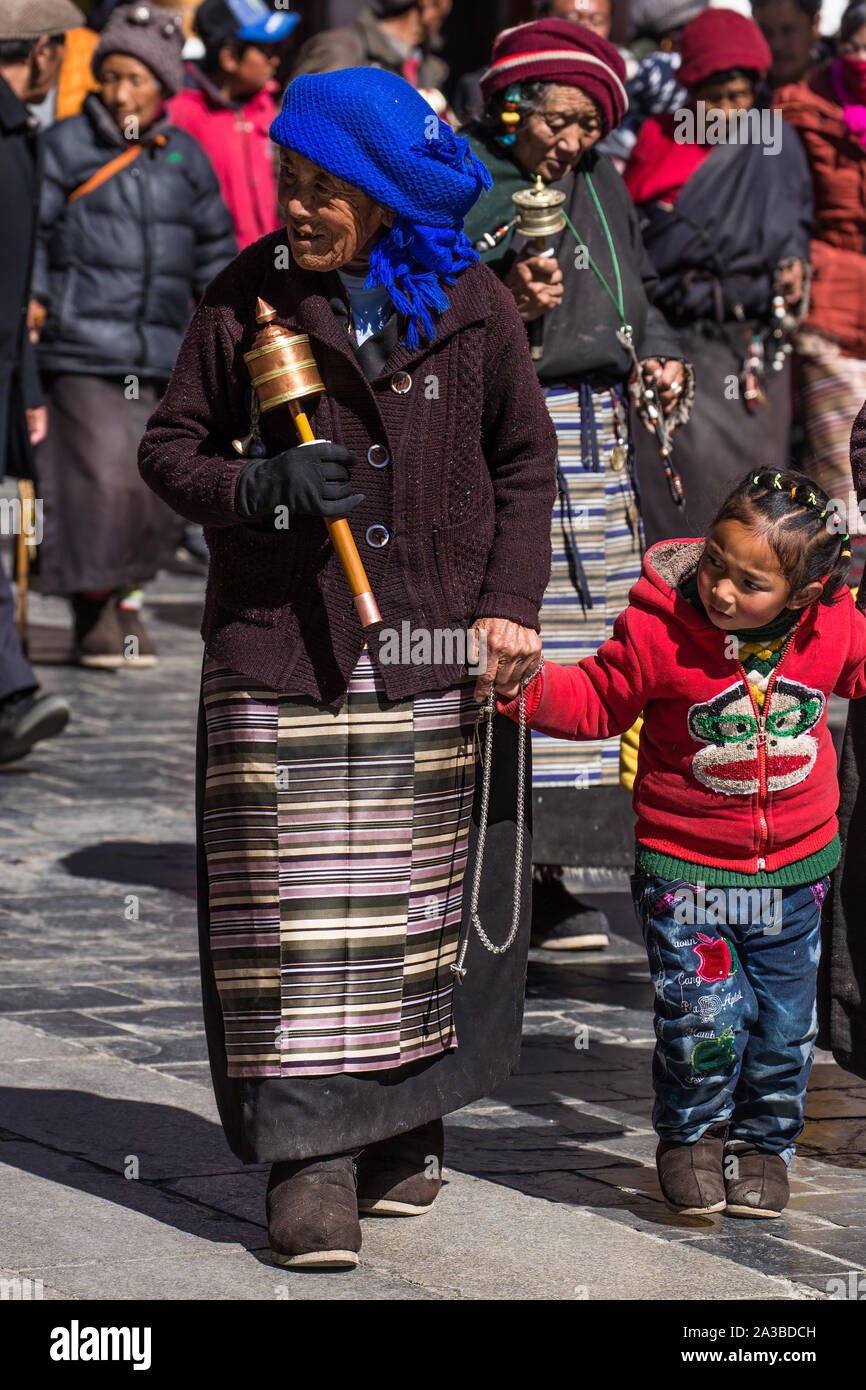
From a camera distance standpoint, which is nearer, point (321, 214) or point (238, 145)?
point (321, 214)

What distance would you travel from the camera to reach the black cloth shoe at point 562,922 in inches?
249

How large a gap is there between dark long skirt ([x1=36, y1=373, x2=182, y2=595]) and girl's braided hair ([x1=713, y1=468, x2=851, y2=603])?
646 cm

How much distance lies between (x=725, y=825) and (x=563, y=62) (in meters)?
2.18

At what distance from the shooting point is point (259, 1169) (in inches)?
175

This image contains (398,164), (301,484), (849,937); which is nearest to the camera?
(301,484)

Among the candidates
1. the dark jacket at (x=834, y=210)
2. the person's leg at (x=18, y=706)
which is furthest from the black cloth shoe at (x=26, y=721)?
the dark jacket at (x=834, y=210)

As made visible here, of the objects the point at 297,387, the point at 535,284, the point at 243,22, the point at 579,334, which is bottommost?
the point at 297,387

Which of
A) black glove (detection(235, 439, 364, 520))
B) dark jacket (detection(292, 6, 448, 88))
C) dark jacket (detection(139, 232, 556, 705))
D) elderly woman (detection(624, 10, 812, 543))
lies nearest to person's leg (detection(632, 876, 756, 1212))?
dark jacket (detection(139, 232, 556, 705))

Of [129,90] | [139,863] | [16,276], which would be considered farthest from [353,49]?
[139,863]

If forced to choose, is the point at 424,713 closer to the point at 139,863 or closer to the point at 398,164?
the point at 398,164

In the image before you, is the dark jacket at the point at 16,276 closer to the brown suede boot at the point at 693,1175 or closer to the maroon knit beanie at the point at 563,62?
the maroon knit beanie at the point at 563,62

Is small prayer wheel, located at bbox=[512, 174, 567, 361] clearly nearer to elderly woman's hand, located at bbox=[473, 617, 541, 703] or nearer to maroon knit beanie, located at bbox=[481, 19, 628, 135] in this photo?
maroon knit beanie, located at bbox=[481, 19, 628, 135]

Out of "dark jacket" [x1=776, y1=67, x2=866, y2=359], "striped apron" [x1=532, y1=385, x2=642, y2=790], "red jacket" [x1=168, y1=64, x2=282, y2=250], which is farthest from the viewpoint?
"red jacket" [x1=168, y1=64, x2=282, y2=250]

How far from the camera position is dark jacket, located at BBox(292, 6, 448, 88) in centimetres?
1012
